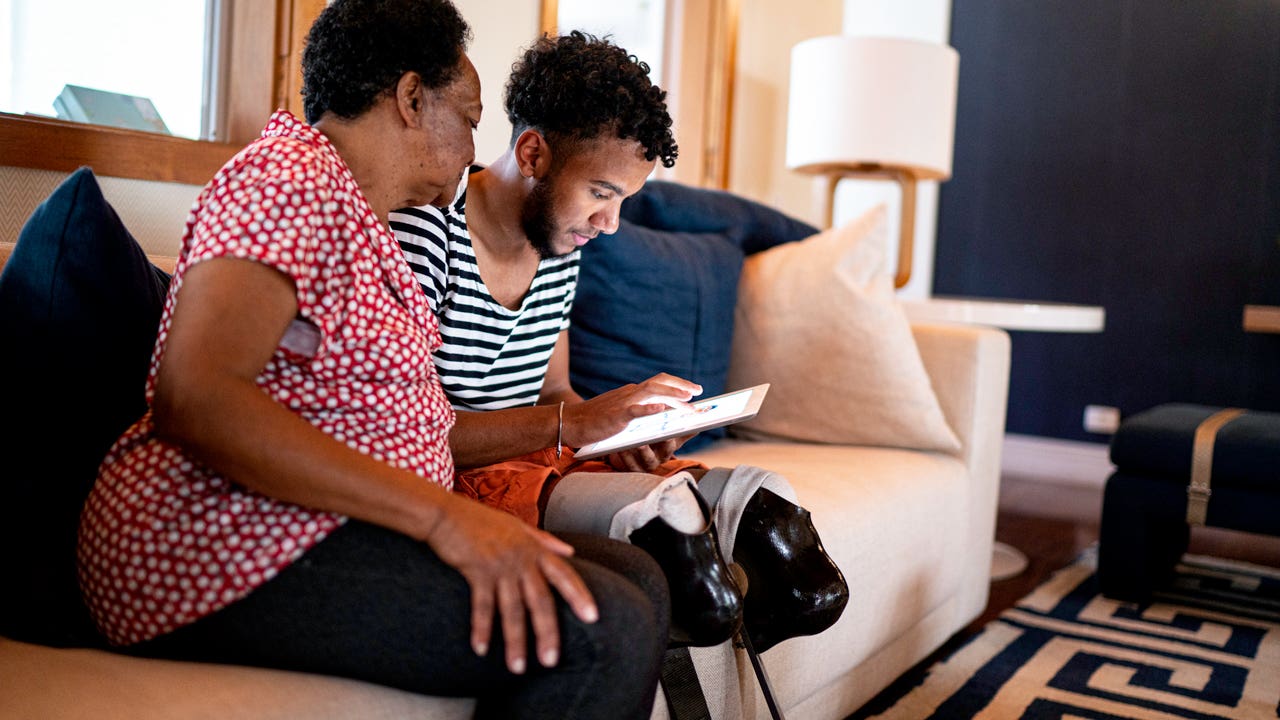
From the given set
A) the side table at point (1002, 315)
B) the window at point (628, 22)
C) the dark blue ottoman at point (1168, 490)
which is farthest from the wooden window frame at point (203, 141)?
the dark blue ottoman at point (1168, 490)

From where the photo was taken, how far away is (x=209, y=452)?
78 centimetres

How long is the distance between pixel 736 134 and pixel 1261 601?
1933 millimetres

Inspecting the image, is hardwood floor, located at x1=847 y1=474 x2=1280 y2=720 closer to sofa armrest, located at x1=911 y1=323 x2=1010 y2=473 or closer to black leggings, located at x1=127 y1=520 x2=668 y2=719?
sofa armrest, located at x1=911 y1=323 x2=1010 y2=473

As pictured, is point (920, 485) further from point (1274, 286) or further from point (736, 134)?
point (1274, 286)

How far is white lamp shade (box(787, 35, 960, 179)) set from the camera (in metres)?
2.72

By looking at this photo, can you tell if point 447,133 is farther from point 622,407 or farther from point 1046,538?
point 1046,538

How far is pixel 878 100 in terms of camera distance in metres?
2.72

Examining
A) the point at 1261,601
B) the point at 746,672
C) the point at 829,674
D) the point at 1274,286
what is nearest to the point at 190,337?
the point at 746,672

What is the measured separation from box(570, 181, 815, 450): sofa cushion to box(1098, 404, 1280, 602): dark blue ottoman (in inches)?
38.4

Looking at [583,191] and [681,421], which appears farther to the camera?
[583,191]

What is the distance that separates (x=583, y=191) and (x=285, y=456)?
2.03ft

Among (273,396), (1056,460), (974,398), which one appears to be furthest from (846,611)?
(1056,460)

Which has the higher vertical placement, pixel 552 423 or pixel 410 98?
pixel 410 98

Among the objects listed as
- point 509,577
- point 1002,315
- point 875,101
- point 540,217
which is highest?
point 875,101
